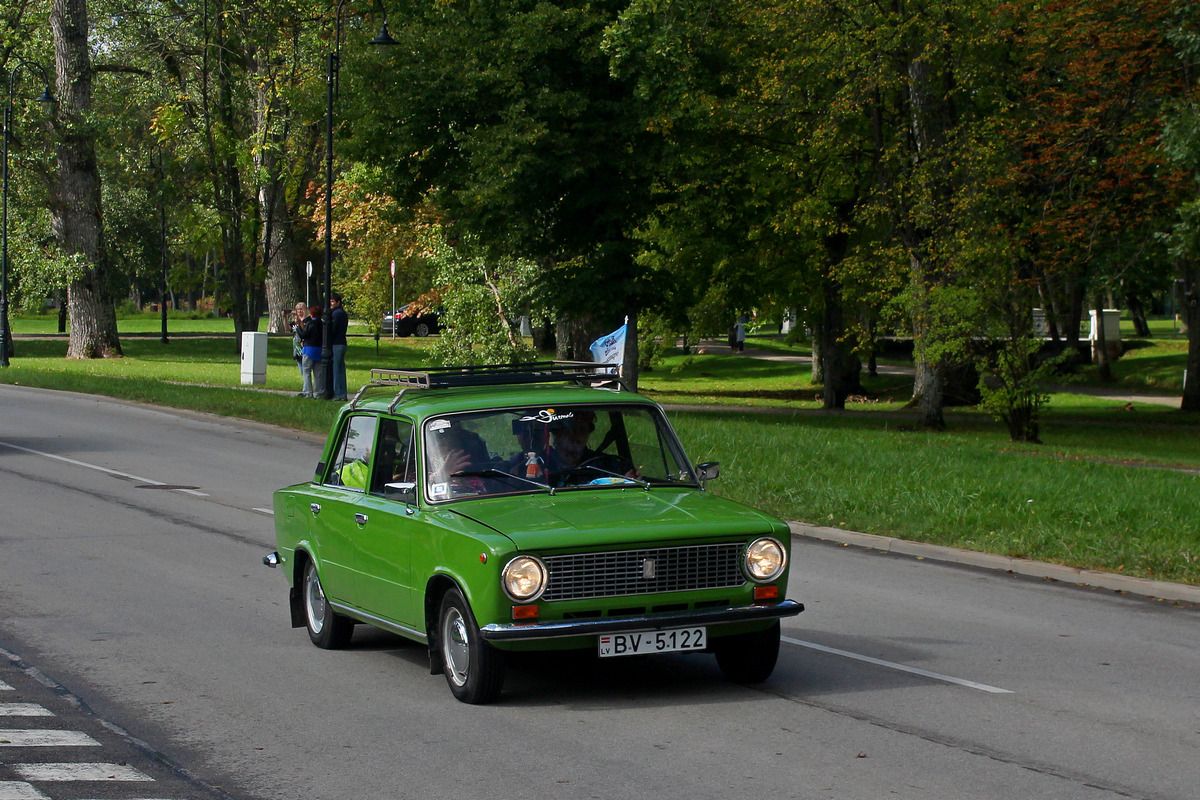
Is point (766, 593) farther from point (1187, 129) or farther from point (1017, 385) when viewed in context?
point (1017, 385)

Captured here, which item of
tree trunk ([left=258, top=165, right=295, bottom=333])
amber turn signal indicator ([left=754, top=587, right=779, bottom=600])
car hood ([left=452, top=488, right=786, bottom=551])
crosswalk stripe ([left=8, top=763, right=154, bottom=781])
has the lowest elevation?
crosswalk stripe ([left=8, top=763, right=154, bottom=781])

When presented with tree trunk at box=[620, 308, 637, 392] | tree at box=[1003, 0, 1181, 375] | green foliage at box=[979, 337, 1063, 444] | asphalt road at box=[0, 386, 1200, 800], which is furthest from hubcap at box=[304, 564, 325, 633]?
tree trunk at box=[620, 308, 637, 392]

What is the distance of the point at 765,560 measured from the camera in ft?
24.2

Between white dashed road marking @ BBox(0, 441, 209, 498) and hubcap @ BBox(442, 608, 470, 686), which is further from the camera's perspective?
white dashed road marking @ BBox(0, 441, 209, 498)

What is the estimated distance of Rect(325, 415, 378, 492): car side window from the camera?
8602mm

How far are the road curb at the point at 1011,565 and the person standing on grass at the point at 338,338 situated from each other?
1713 cm

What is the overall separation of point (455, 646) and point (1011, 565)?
6.63 m

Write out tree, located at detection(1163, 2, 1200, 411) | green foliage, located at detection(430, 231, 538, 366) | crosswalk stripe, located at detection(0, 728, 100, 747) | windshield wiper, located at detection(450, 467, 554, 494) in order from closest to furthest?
crosswalk stripe, located at detection(0, 728, 100, 747) → windshield wiper, located at detection(450, 467, 554, 494) → tree, located at detection(1163, 2, 1200, 411) → green foliage, located at detection(430, 231, 538, 366)

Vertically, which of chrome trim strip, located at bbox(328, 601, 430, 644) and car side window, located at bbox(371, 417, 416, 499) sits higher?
car side window, located at bbox(371, 417, 416, 499)

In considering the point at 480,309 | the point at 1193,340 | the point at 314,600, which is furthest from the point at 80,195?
the point at 314,600

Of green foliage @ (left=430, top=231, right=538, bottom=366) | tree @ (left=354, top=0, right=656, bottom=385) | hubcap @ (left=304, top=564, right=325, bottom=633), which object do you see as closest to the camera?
hubcap @ (left=304, top=564, right=325, bottom=633)

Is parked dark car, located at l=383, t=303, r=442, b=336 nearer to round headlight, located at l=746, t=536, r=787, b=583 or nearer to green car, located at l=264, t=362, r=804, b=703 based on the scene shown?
green car, located at l=264, t=362, r=804, b=703

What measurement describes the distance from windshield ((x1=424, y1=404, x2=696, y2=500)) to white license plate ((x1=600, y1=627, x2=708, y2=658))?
1065 mm

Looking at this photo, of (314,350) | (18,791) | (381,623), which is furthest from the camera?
(314,350)
